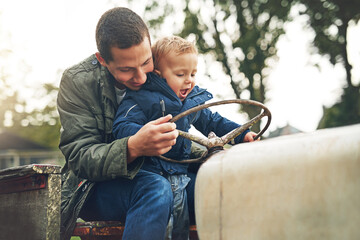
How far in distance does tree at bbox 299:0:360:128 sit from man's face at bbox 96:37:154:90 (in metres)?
12.1

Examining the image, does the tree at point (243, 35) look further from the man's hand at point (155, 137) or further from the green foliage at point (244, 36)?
the man's hand at point (155, 137)

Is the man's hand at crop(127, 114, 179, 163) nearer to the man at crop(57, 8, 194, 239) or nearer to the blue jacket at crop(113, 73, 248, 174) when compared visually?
the man at crop(57, 8, 194, 239)

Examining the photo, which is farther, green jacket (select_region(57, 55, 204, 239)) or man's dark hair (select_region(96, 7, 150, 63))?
man's dark hair (select_region(96, 7, 150, 63))

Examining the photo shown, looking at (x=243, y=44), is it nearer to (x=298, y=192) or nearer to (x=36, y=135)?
(x=298, y=192)

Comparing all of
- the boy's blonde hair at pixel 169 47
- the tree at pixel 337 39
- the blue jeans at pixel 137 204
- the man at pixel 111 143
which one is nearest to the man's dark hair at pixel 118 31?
the man at pixel 111 143

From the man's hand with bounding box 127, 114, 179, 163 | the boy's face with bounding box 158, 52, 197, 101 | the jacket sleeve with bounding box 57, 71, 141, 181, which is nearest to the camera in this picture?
the man's hand with bounding box 127, 114, 179, 163

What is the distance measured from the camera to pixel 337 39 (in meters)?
13.7

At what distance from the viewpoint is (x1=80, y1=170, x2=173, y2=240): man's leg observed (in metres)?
1.56

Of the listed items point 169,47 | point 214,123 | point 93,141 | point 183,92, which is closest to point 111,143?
point 93,141

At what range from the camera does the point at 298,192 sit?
3.27 ft

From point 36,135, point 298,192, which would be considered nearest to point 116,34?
point 298,192

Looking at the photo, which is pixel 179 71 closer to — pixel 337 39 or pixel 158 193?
pixel 158 193

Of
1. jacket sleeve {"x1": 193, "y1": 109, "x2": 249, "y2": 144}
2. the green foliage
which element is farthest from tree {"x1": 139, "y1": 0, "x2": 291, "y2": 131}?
jacket sleeve {"x1": 193, "y1": 109, "x2": 249, "y2": 144}

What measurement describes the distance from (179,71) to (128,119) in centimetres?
40
